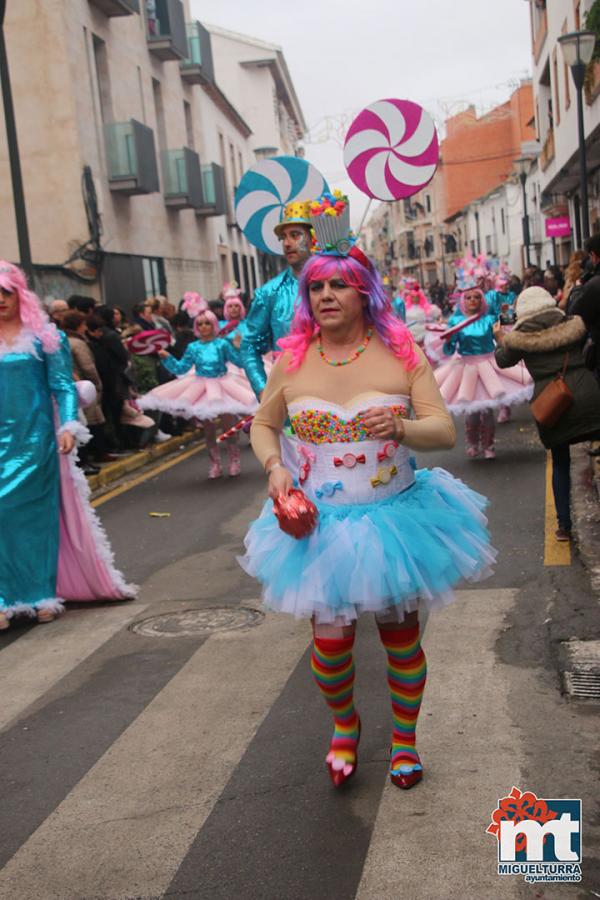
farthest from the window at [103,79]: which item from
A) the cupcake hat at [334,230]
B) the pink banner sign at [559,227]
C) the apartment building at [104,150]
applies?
the cupcake hat at [334,230]

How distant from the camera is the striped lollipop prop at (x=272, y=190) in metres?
7.78

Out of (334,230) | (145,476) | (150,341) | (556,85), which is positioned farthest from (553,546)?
(556,85)

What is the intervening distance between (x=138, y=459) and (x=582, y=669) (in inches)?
399

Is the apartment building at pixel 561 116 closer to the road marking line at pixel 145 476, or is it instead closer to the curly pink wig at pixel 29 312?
the road marking line at pixel 145 476

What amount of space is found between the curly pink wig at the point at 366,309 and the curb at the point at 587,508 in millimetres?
2935

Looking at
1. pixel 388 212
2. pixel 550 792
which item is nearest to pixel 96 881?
pixel 550 792

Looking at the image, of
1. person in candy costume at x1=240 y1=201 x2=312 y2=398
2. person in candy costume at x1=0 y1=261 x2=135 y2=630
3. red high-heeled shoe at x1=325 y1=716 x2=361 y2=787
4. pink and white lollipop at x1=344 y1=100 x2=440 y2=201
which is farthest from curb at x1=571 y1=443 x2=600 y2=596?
person in candy costume at x1=0 y1=261 x2=135 y2=630

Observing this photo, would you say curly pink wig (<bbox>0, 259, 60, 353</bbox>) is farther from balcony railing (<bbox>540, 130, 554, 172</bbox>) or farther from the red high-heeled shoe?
balcony railing (<bbox>540, 130, 554, 172</bbox>)

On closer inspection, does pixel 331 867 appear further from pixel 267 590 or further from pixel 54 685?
pixel 54 685

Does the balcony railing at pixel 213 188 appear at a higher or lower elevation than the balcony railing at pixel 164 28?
lower

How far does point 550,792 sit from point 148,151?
22318 mm

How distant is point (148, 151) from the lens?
960 inches

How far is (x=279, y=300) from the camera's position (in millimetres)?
6824

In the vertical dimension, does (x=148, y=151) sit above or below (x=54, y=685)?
above
